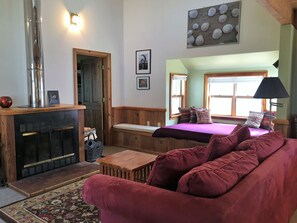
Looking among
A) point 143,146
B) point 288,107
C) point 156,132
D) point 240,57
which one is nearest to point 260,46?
point 240,57

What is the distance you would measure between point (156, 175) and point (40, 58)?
310 cm

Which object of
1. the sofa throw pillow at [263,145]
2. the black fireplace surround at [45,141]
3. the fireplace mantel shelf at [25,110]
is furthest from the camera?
the black fireplace surround at [45,141]

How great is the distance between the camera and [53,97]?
14.4ft

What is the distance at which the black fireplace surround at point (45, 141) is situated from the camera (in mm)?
3445

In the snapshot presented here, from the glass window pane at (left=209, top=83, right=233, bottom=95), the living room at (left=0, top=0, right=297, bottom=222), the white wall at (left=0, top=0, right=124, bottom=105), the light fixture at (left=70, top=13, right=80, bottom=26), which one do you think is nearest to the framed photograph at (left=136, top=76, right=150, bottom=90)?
the living room at (left=0, top=0, right=297, bottom=222)

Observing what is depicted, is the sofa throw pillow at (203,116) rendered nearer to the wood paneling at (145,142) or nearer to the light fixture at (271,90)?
the wood paneling at (145,142)

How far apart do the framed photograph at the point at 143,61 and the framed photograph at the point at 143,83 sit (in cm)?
13

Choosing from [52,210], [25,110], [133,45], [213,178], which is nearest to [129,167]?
[52,210]

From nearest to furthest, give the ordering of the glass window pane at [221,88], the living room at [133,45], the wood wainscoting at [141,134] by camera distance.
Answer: the living room at [133,45] < the wood wainscoting at [141,134] < the glass window pane at [221,88]

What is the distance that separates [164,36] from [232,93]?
1855mm

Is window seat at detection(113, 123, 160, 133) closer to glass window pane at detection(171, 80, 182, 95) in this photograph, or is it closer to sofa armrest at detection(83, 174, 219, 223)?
glass window pane at detection(171, 80, 182, 95)

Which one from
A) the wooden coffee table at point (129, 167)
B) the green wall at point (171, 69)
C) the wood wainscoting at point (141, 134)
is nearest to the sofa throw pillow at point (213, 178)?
the wooden coffee table at point (129, 167)

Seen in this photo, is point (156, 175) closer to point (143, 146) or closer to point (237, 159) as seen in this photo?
point (237, 159)

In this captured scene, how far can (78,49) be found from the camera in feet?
15.8
